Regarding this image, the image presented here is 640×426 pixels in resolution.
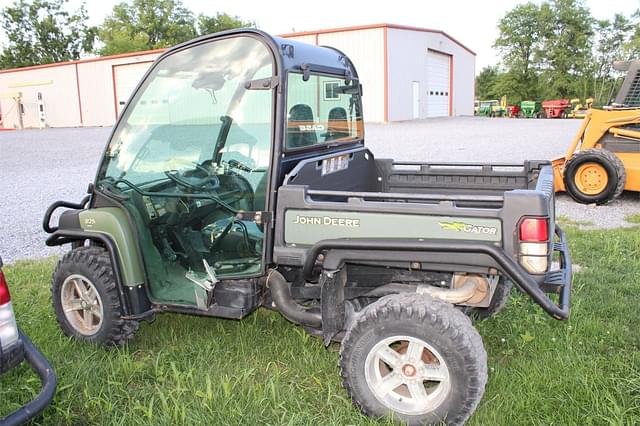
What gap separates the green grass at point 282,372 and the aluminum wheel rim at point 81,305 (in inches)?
5.0

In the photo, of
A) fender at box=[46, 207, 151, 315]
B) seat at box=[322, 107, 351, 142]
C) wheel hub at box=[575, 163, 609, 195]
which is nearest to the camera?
fender at box=[46, 207, 151, 315]

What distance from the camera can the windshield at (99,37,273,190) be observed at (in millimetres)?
3531

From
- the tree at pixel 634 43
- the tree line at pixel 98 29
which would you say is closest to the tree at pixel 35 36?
the tree line at pixel 98 29

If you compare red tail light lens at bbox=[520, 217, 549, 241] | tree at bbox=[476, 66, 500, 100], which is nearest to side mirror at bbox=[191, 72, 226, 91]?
red tail light lens at bbox=[520, 217, 549, 241]

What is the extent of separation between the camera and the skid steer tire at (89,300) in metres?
3.82

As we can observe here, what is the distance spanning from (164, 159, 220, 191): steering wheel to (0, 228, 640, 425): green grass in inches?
42.7


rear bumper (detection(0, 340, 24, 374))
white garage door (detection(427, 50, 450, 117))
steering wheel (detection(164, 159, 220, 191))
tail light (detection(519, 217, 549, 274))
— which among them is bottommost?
rear bumper (detection(0, 340, 24, 374))

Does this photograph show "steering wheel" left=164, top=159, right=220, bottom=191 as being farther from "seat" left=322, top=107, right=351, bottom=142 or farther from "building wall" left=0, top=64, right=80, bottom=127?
"building wall" left=0, top=64, right=80, bottom=127

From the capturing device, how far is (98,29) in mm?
64812

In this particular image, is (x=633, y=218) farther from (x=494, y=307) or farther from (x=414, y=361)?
(x=414, y=361)

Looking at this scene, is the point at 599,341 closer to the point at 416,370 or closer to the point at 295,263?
the point at 416,370

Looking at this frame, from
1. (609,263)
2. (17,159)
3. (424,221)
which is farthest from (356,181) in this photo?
(17,159)

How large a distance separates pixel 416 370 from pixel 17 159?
18040 millimetres

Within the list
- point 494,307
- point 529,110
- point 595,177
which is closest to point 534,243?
point 494,307
